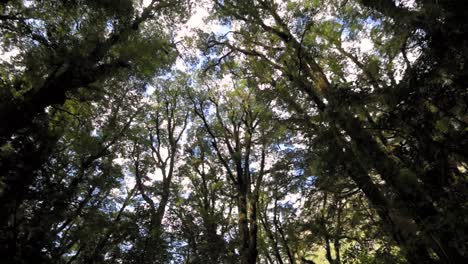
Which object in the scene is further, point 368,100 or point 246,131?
point 246,131

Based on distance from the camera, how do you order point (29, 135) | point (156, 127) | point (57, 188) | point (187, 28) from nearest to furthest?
1. point (29, 135)
2. point (57, 188)
3. point (187, 28)
4. point (156, 127)

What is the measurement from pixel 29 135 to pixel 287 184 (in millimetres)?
7378

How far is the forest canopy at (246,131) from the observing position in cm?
354

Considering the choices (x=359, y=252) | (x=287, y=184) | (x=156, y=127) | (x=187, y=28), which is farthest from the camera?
(x=156, y=127)

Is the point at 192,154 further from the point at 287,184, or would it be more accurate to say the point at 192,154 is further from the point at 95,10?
the point at 95,10

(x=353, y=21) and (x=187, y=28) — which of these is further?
(x=187, y=28)

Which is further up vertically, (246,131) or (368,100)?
(246,131)

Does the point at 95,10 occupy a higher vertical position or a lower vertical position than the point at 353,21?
lower

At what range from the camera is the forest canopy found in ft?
11.6

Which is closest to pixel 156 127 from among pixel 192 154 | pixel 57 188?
pixel 192 154

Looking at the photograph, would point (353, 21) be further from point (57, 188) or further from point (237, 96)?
point (57, 188)

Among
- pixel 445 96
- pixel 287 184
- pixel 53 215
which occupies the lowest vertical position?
pixel 445 96

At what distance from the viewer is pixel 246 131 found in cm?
992

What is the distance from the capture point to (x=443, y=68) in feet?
10.3
